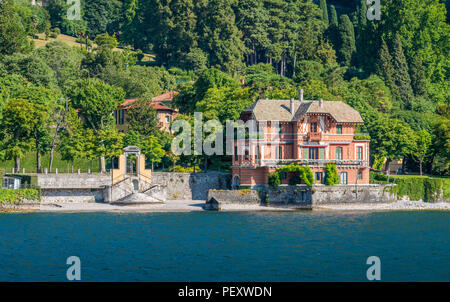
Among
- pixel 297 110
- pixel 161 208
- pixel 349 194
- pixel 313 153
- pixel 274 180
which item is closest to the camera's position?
pixel 161 208

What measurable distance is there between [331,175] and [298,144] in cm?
491

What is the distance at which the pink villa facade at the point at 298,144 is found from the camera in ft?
282

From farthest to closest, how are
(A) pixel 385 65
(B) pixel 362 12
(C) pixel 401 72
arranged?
(B) pixel 362 12 < (C) pixel 401 72 < (A) pixel 385 65

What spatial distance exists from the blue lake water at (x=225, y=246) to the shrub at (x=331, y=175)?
438cm

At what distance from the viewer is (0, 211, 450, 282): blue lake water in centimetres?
5106

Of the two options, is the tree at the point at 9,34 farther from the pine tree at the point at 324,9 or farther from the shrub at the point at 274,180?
the pine tree at the point at 324,9

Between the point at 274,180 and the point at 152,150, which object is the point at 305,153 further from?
the point at 152,150

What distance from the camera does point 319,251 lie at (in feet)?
194

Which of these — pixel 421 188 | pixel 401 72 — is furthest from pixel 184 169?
pixel 401 72

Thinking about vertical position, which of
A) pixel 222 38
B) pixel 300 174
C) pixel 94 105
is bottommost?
pixel 300 174

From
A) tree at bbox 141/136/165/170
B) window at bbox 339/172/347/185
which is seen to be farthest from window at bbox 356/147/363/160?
tree at bbox 141/136/165/170

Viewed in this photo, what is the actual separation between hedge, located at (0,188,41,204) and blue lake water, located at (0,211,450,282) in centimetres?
245

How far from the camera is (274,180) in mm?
83625

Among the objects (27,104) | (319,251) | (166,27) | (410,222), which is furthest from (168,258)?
(166,27)
